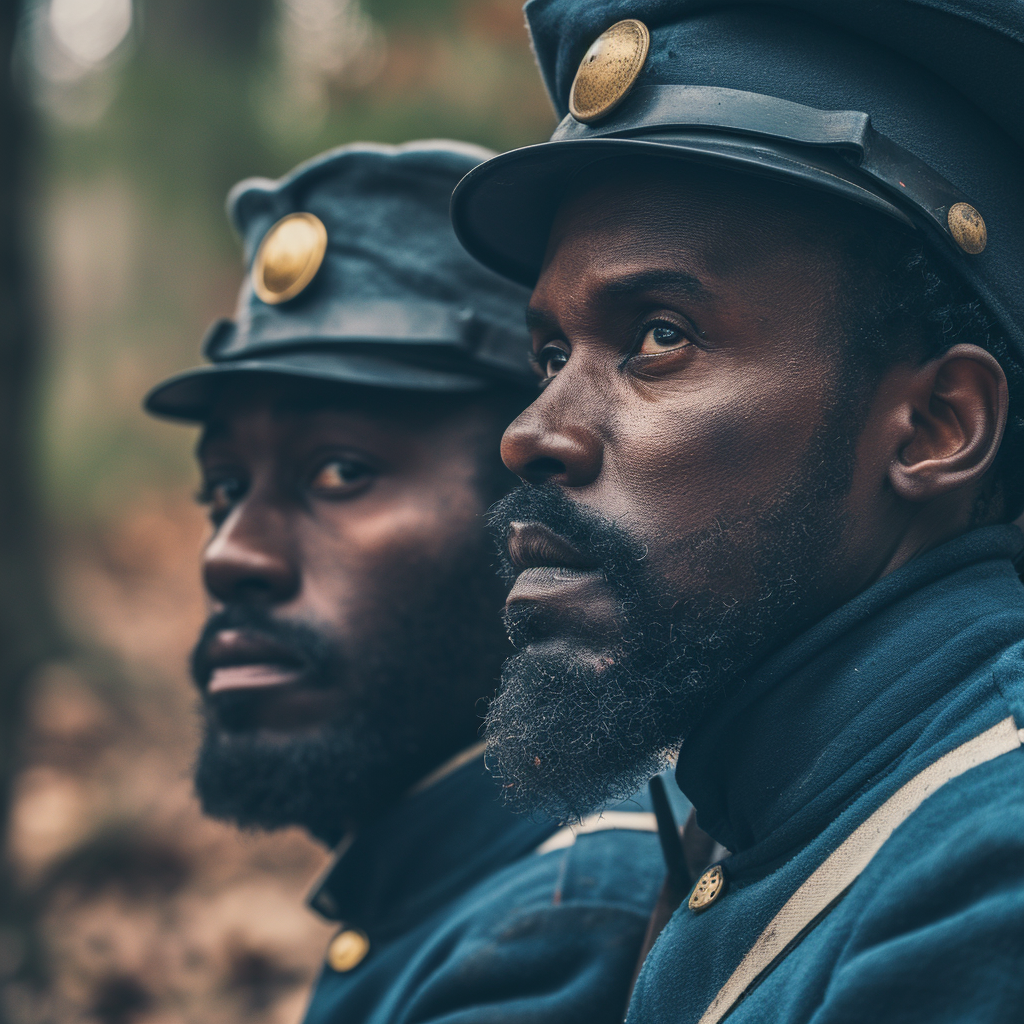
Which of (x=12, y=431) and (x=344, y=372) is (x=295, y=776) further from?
(x=12, y=431)

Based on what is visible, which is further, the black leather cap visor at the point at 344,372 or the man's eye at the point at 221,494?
the man's eye at the point at 221,494

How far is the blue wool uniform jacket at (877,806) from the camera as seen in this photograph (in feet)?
4.28

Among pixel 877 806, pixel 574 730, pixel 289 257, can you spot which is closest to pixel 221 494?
pixel 289 257

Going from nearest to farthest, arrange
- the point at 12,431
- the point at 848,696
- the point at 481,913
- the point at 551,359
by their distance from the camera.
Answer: the point at 848,696 < the point at 551,359 < the point at 481,913 < the point at 12,431

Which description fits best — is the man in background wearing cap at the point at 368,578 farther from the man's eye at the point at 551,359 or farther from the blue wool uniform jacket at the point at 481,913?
the man's eye at the point at 551,359

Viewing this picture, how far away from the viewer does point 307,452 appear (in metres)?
3.07

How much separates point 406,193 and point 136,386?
6.59 meters

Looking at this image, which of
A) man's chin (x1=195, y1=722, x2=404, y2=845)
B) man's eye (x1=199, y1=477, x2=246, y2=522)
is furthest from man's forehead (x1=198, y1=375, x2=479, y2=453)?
man's chin (x1=195, y1=722, x2=404, y2=845)

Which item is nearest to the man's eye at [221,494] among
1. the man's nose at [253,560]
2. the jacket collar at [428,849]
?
the man's nose at [253,560]

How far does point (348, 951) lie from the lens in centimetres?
289

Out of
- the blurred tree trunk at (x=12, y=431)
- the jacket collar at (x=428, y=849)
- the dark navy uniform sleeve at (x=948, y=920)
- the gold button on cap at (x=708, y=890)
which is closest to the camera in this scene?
the dark navy uniform sleeve at (x=948, y=920)

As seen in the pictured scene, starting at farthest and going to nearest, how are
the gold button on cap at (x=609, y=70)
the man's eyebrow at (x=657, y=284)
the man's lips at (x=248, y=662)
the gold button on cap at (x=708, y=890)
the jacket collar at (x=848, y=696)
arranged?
the man's lips at (x=248, y=662) → the gold button on cap at (x=609, y=70) → the man's eyebrow at (x=657, y=284) → the gold button on cap at (x=708, y=890) → the jacket collar at (x=848, y=696)

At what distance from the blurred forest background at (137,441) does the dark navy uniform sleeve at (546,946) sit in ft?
2.94

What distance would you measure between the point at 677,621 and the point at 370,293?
1588mm
